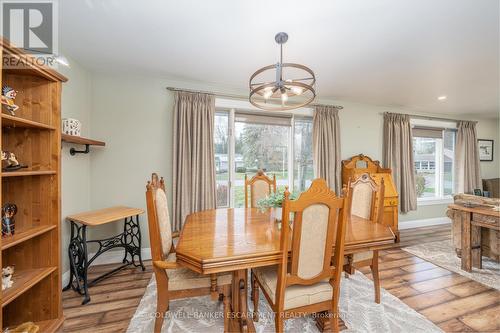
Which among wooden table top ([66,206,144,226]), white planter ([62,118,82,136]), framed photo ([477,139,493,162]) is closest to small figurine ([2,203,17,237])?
wooden table top ([66,206,144,226])

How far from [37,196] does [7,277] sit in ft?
1.80

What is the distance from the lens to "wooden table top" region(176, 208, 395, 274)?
4.12ft

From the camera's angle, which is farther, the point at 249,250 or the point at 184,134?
the point at 184,134

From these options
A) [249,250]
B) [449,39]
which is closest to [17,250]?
[249,250]

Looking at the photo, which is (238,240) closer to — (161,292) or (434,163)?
(161,292)

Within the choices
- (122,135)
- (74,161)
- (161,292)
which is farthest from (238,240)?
(122,135)

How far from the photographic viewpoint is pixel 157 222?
150 centimetres

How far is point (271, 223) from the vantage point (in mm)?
1972

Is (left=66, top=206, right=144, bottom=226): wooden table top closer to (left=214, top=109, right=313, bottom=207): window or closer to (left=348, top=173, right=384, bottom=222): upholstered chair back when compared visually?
(left=214, top=109, right=313, bottom=207): window

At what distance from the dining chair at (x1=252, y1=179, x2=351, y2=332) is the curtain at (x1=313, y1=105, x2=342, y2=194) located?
2.33 meters

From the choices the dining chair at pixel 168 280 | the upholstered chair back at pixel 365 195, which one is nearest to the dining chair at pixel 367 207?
the upholstered chair back at pixel 365 195

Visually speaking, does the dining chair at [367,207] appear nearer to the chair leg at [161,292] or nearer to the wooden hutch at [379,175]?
the wooden hutch at [379,175]

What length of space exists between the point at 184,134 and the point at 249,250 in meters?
2.08

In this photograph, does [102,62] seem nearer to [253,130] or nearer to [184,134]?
[184,134]
